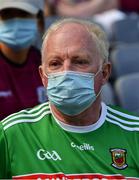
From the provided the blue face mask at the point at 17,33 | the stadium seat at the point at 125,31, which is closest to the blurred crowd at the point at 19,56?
the blue face mask at the point at 17,33

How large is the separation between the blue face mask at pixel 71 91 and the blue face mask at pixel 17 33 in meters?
1.22

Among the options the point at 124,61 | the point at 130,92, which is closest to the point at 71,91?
the point at 130,92

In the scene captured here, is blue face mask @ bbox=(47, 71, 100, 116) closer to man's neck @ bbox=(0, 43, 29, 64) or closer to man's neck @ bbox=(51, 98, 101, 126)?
man's neck @ bbox=(51, 98, 101, 126)

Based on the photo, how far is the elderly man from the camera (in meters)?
2.21

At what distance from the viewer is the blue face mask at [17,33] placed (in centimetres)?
351

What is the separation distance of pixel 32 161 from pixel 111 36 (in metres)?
3.97

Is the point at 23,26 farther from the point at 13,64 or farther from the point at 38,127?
the point at 38,127

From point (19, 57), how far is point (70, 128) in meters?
1.26

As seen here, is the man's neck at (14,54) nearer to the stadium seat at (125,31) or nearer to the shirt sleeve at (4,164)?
the shirt sleeve at (4,164)

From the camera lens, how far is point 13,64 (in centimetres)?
342

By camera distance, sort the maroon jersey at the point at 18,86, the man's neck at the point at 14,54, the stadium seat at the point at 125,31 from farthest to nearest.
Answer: the stadium seat at the point at 125,31 → the man's neck at the point at 14,54 → the maroon jersey at the point at 18,86

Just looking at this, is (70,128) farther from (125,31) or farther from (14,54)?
(125,31)

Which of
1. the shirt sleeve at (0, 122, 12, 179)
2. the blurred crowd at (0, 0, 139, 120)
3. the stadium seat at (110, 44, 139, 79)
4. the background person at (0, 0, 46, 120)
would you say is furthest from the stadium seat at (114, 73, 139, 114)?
the shirt sleeve at (0, 122, 12, 179)

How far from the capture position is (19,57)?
348 centimetres
